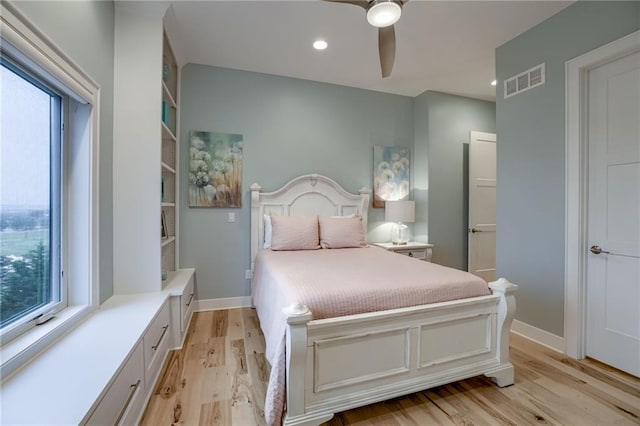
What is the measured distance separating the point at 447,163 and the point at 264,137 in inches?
101

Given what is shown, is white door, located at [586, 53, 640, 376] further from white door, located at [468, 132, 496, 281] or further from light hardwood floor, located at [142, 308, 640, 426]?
white door, located at [468, 132, 496, 281]

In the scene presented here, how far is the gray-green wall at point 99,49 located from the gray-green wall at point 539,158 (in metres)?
3.44

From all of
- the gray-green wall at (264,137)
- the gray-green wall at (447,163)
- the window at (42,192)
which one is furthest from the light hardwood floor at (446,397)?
the gray-green wall at (447,163)

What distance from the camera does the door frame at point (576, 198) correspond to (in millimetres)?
2211

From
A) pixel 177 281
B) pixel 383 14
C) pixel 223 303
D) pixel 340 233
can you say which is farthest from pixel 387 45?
pixel 223 303

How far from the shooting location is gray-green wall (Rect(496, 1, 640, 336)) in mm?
2221

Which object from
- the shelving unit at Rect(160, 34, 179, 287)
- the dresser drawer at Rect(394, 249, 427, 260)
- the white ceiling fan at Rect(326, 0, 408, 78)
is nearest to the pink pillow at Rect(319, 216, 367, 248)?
the dresser drawer at Rect(394, 249, 427, 260)

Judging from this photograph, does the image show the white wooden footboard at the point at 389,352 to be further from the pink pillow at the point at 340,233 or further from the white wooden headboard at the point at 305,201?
the white wooden headboard at the point at 305,201

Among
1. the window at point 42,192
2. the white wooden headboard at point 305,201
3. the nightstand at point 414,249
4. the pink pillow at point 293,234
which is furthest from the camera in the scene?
the nightstand at point 414,249

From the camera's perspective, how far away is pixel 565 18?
229 cm

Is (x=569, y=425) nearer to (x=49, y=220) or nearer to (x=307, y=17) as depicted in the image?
(x=49, y=220)

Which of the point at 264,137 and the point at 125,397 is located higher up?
the point at 264,137

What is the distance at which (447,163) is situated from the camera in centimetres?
400

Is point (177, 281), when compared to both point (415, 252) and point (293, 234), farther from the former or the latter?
point (415, 252)
